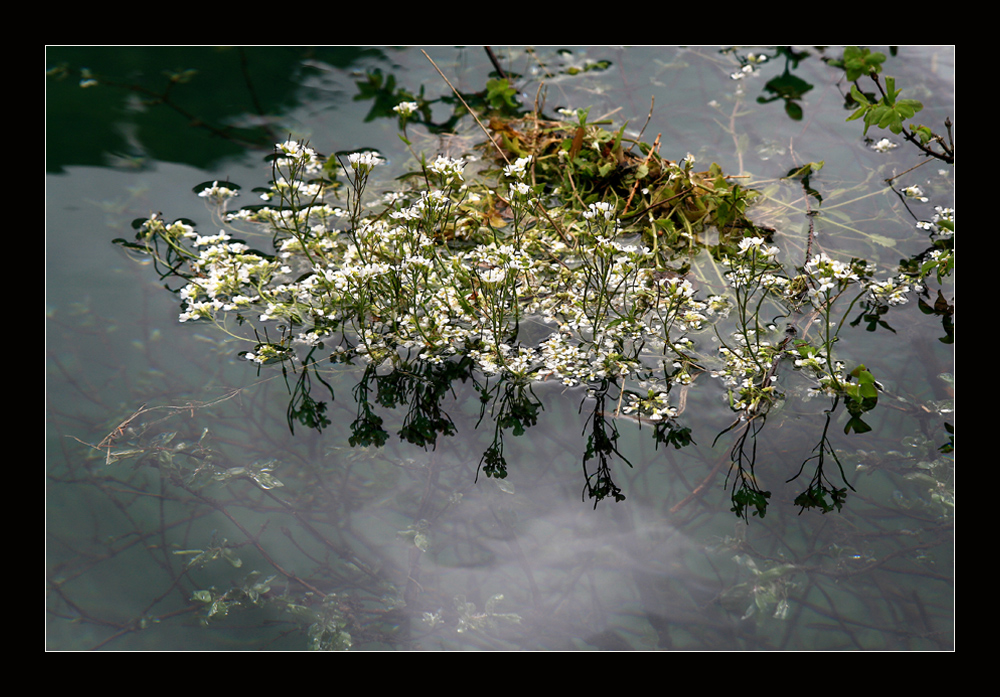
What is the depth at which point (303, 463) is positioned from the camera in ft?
8.12

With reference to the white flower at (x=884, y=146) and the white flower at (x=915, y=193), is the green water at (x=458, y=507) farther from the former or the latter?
the white flower at (x=884, y=146)

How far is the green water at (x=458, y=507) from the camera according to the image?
6.79 ft

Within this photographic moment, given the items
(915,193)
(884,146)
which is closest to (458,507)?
(915,193)

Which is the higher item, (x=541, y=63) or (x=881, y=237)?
(x=541, y=63)

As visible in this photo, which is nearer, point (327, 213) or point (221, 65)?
point (327, 213)

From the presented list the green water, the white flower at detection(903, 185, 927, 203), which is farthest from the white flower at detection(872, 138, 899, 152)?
the white flower at detection(903, 185, 927, 203)

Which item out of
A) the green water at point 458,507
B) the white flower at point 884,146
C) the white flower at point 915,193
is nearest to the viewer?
the green water at point 458,507

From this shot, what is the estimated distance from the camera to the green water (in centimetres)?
207

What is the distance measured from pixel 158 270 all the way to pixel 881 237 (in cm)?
324

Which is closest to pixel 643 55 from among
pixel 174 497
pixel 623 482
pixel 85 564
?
pixel 623 482

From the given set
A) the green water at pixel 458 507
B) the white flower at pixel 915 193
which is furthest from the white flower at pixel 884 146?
the white flower at pixel 915 193

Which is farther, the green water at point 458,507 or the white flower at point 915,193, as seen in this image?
the white flower at point 915,193

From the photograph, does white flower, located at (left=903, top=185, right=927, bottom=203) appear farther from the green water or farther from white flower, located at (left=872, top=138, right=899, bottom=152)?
white flower, located at (left=872, top=138, right=899, bottom=152)

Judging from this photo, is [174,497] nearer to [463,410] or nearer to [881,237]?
[463,410]
